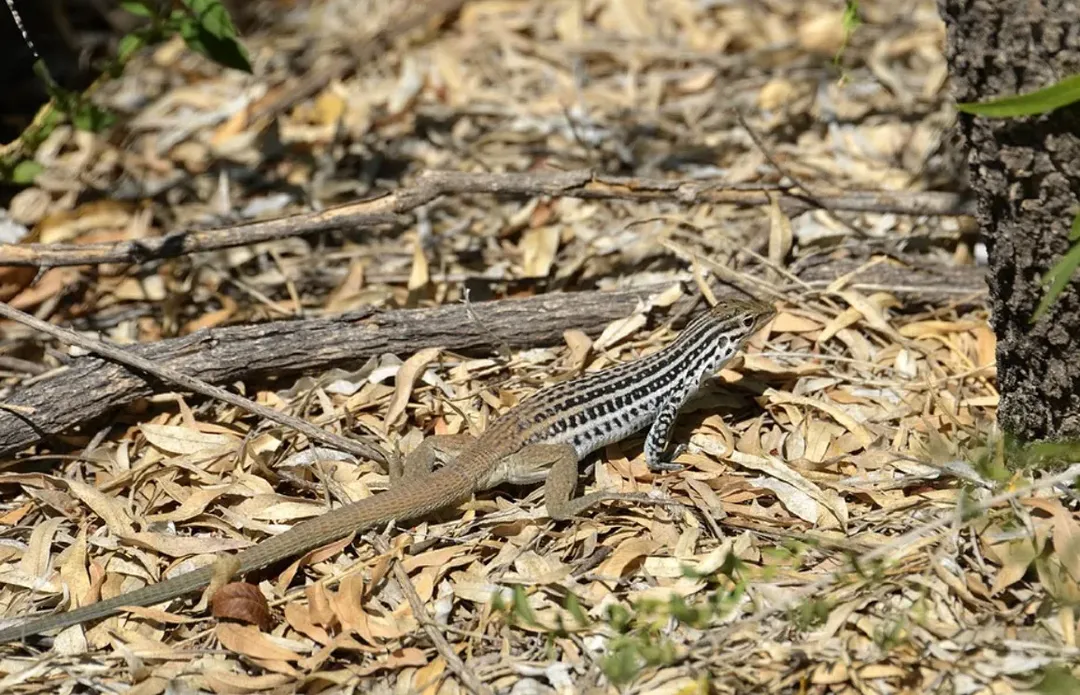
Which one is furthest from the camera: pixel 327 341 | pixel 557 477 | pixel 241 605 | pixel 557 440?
pixel 327 341

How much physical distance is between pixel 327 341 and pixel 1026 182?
2944 millimetres

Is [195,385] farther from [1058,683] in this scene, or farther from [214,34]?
[1058,683]

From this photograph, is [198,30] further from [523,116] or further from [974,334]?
[974,334]

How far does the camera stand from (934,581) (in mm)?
3842

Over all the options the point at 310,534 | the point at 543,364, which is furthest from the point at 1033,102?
the point at 310,534

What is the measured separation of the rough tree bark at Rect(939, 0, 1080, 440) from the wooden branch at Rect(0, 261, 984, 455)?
1328 millimetres

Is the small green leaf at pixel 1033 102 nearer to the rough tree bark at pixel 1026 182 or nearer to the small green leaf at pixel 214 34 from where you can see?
the rough tree bark at pixel 1026 182

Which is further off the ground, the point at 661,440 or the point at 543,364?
the point at 543,364

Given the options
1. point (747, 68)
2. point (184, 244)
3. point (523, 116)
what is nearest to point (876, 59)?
point (747, 68)

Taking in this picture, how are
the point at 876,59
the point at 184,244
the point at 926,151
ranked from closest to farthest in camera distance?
the point at 184,244 → the point at 926,151 → the point at 876,59

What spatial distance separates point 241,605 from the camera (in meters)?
Answer: 3.93

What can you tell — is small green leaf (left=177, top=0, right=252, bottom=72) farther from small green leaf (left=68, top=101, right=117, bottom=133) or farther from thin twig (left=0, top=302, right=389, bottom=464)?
thin twig (left=0, top=302, right=389, bottom=464)

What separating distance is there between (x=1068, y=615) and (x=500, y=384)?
8.38ft

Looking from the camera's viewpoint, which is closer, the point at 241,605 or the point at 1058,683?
the point at 1058,683
